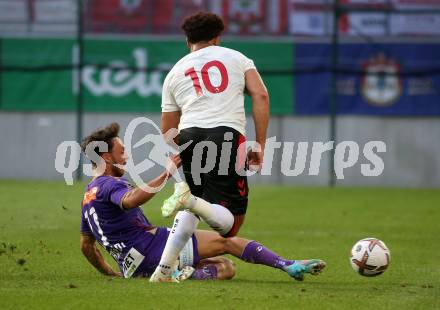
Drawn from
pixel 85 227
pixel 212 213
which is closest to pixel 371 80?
pixel 85 227

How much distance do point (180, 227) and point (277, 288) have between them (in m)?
0.79

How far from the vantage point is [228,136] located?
23.2ft

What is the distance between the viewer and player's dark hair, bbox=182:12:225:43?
7.21 meters

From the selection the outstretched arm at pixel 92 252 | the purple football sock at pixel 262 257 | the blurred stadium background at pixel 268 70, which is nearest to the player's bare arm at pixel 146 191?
the outstretched arm at pixel 92 252

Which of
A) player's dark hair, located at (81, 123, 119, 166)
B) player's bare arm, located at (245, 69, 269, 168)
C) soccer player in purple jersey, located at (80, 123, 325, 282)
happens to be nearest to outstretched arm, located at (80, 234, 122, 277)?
soccer player in purple jersey, located at (80, 123, 325, 282)

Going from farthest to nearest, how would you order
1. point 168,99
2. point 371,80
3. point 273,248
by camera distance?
1. point 371,80
2. point 273,248
3. point 168,99

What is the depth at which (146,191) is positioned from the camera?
22.5 ft

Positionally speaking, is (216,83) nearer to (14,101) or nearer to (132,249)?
(132,249)

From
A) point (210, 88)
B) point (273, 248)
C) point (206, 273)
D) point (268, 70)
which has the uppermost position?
point (210, 88)

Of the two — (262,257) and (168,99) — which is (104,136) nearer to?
(168,99)

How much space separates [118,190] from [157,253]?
0.57 metres

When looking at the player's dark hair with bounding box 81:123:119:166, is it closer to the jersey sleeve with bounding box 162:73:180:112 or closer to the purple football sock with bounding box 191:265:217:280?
the jersey sleeve with bounding box 162:73:180:112

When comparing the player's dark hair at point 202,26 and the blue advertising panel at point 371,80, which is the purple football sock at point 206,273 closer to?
the player's dark hair at point 202,26

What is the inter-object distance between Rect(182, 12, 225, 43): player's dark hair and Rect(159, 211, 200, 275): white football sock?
1244 mm
